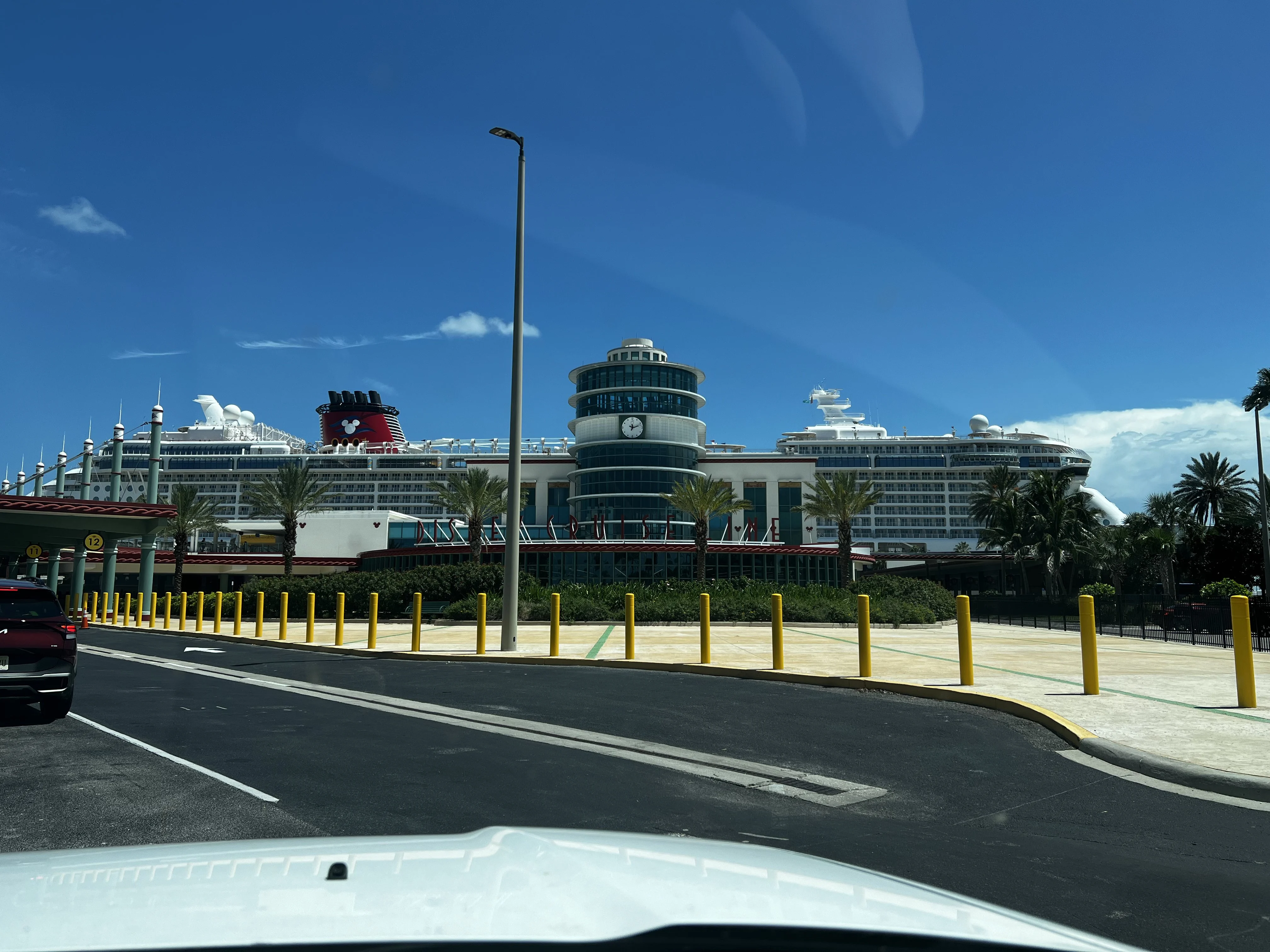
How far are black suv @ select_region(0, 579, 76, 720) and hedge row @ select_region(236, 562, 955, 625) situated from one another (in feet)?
55.7

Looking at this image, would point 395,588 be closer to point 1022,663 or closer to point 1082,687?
point 1022,663

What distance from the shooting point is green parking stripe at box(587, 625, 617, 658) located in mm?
17484

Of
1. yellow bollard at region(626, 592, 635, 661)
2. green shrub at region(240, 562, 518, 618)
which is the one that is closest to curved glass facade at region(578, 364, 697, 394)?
green shrub at region(240, 562, 518, 618)

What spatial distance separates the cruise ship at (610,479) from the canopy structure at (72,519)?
335 centimetres

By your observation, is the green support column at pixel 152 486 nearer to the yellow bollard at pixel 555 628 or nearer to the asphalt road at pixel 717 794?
the yellow bollard at pixel 555 628

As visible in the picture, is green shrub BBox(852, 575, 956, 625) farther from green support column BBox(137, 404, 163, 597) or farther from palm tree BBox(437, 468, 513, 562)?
green support column BBox(137, 404, 163, 597)

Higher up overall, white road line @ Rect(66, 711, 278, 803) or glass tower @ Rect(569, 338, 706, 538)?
glass tower @ Rect(569, 338, 706, 538)

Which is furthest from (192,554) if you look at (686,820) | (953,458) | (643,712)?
(953,458)

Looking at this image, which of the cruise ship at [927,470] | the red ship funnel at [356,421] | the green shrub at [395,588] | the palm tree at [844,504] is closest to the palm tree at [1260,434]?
the palm tree at [844,504]

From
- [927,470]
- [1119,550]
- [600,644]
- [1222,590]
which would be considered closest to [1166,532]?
[1119,550]

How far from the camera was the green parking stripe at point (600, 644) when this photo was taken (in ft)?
57.4

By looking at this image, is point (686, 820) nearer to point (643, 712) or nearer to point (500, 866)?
point (500, 866)

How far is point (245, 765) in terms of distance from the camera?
7.27m

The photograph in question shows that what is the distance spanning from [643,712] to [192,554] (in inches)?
2583
